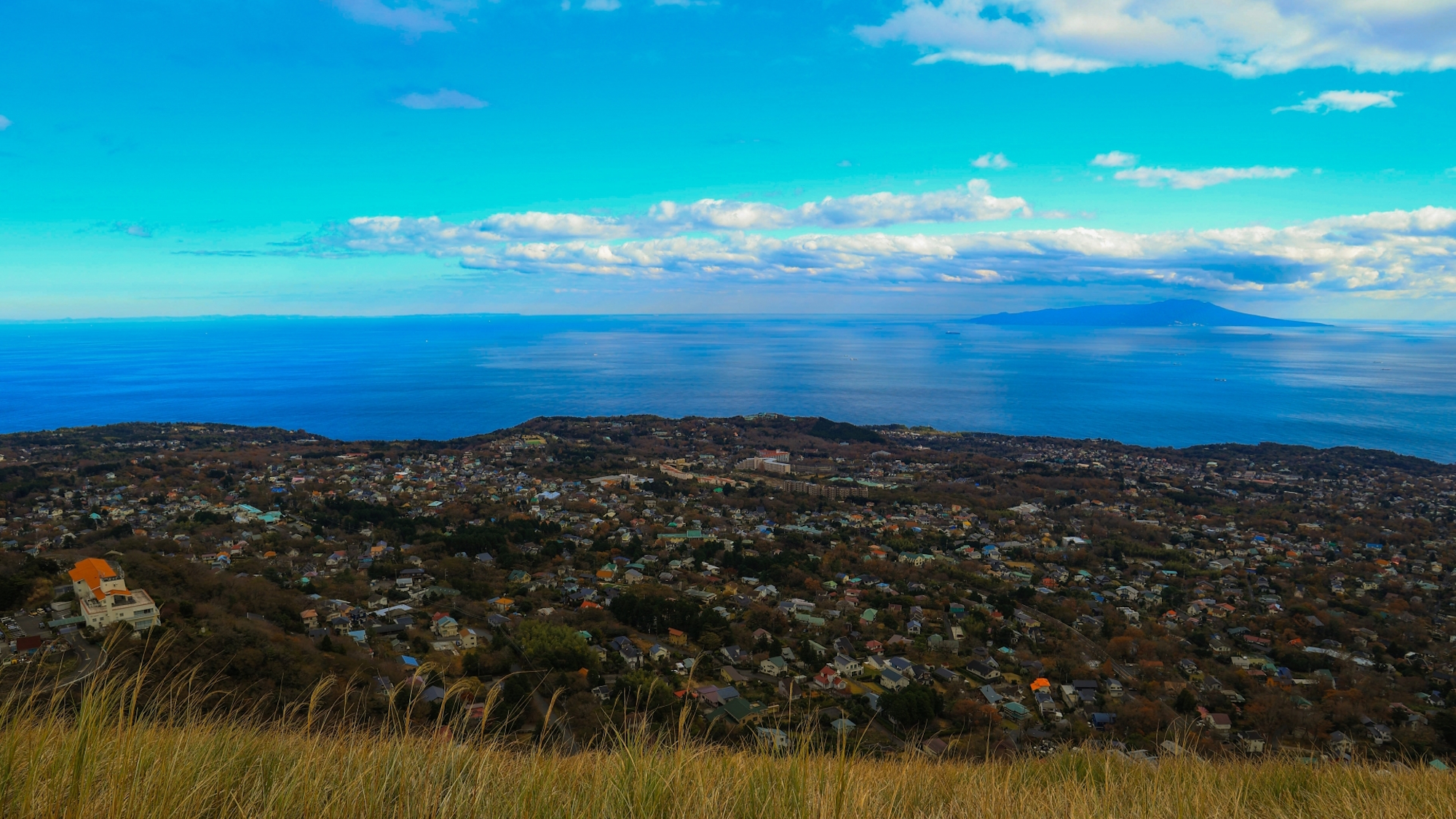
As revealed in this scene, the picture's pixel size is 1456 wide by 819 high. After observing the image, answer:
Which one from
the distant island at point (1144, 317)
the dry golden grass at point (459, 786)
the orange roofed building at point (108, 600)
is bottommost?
the orange roofed building at point (108, 600)

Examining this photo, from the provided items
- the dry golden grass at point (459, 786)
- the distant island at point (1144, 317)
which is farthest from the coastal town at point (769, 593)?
the distant island at point (1144, 317)

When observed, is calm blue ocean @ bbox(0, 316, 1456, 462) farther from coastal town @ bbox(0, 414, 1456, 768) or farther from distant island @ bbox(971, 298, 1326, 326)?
distant island @ bbox(971, 298, 1326, 326)

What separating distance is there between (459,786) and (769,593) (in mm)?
10901

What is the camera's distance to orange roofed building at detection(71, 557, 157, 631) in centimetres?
691

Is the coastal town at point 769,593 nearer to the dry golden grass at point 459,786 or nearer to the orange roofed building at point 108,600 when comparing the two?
the orange roofed building at point 108,600

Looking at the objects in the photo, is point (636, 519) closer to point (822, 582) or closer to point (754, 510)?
point (754, 510)

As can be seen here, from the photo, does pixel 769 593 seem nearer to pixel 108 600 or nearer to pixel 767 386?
pixel 108 600

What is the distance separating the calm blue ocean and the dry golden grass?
123 ft

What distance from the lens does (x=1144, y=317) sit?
179 m

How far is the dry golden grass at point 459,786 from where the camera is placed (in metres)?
1.38

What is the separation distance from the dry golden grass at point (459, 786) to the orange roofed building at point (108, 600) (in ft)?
20.4

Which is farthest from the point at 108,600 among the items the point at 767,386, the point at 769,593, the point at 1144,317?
the point at 1144,317

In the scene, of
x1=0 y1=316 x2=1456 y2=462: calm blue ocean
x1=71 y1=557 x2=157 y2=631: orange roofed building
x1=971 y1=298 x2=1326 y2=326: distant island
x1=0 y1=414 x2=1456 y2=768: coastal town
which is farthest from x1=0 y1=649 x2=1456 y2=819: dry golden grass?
x1=971 y1=298 x2=1326 y2=326: distant island

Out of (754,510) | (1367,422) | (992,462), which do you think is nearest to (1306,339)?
(1367,422)
